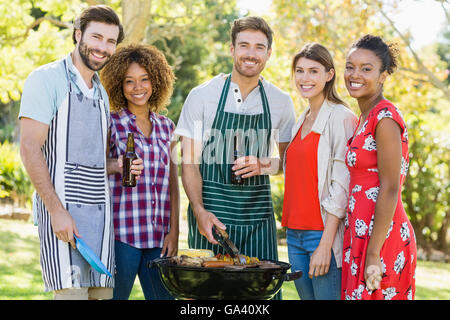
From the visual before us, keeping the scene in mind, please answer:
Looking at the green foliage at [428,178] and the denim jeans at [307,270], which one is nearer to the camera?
the denim jeans at [307,270]

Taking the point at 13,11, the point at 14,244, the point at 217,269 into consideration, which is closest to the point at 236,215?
the point at 217,269

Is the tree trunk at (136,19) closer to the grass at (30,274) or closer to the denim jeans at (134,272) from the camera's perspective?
the grass at (30,274)

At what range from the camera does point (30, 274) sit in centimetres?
732

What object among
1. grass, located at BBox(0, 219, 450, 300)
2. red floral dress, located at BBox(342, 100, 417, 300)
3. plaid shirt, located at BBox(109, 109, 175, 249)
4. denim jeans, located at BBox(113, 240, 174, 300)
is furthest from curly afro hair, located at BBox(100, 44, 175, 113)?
grass, located at BBox(0, 219, 450, 300)

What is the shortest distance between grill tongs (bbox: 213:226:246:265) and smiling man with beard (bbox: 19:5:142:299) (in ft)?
1.94

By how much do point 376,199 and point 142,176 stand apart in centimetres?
139

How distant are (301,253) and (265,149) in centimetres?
71

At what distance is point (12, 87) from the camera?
343 inches

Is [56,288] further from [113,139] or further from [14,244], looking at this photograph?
[14,244]

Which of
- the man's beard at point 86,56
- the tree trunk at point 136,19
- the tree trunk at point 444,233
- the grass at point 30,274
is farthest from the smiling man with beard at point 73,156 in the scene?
the tree trunk at point 444,233

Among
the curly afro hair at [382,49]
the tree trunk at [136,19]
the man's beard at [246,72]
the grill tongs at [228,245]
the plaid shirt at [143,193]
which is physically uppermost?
the tree trunk at [136,19]

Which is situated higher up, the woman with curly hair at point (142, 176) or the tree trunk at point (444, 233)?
the woman with curly hair at point (142, 176)

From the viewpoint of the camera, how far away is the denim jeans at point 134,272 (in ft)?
11.1

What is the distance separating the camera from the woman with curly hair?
3.38m
